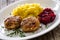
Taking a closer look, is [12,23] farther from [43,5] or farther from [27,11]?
[43,5]

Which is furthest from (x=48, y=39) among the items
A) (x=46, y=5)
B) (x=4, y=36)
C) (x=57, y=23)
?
(x=46, y=5)

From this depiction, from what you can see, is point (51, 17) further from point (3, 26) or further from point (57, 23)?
point (3, 26)

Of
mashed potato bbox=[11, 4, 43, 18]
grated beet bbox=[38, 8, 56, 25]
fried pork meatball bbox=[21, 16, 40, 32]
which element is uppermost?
mashed potato bbox=[11, 4, 43, 18]

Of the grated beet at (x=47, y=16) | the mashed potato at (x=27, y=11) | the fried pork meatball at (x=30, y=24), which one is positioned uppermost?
the mashed potato at (x=27, y=11)

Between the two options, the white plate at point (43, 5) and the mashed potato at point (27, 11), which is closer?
the white plate at point (43, 5)

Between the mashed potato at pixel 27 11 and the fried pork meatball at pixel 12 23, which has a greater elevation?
the mashed potato at pixel 27 11

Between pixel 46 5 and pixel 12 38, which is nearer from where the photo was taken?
pixel 12 38

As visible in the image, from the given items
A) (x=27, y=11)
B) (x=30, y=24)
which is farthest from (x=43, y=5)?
(x=30, y=24)

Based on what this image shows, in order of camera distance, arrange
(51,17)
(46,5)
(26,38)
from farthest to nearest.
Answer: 1. (46,5)
2. (51,17)
3. (26,38)
